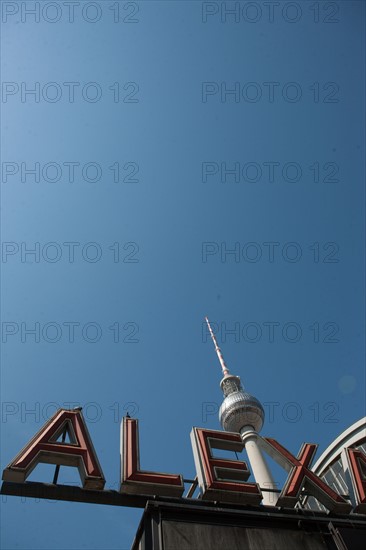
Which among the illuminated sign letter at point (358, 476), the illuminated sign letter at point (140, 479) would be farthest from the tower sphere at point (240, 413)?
the illuminated sign letter at point (140, 479)

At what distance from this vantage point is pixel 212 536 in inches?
582

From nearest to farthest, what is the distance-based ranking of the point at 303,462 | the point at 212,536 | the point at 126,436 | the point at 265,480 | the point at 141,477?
the point at 212,536 → the point at 141,477 → the point at 126,436 → the point at 303,462 → the point at 265,480

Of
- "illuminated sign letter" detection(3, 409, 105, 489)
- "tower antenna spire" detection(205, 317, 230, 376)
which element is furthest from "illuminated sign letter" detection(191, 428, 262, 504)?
"tower antenna spire" detection(205, 317, 230, 376)

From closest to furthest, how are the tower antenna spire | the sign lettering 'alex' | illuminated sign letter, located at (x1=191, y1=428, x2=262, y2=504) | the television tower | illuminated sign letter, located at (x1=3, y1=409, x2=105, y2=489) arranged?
illuminated sign letter, located at (x1=3, y1=409, x2=105, y2=489)
the sign lettering 'alex'
illuminated sign letter, located at (x1=191, y1=428, x2=262, y2=504)
the television tower
the tower antenna spire

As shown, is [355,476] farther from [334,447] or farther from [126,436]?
[334,447]

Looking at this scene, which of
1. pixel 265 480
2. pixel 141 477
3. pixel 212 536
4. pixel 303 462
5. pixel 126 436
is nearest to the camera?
pixel 212 536

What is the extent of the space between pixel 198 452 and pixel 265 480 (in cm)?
2680

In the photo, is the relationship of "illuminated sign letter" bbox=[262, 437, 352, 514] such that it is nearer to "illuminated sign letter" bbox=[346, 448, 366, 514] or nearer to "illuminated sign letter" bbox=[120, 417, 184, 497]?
"illuminated sign letter" bbox=[346, 448, 366, 514]

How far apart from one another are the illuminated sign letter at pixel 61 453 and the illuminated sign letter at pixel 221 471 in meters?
3.34

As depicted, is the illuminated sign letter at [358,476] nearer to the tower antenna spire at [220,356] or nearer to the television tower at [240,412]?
the television tower at [240,412]

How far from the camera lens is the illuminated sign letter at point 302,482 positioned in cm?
1686

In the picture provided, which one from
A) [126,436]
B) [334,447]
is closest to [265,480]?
[334,447]

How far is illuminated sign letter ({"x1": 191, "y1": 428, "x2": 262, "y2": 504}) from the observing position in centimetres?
1605

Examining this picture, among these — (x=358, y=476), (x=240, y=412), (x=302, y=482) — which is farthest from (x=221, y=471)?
(x=240, y=412)
